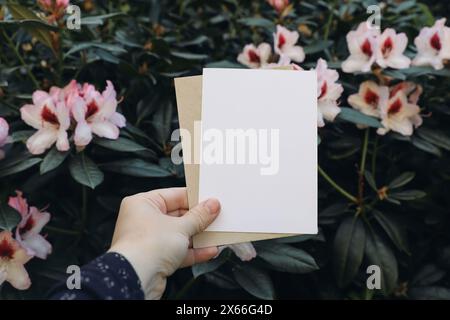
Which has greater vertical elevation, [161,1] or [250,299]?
[161,1]

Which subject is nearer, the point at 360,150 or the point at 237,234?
the point at 237,234

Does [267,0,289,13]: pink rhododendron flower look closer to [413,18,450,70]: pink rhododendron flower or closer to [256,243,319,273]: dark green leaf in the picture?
[413,18,450,70]: pink rhododendron flower

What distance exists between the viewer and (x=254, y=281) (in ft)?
4.01

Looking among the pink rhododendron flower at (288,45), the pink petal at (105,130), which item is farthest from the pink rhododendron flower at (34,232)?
the pink rhododendron flower at (288,45)

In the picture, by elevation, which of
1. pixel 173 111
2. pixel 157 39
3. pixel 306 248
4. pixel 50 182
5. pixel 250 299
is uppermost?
pixel 157 39

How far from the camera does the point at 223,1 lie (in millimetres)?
1827

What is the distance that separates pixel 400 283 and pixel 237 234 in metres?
0.69

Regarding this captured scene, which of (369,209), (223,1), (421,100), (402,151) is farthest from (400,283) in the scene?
(223,1)

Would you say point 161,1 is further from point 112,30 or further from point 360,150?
point 360,150

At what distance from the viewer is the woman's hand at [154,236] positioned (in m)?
0.88

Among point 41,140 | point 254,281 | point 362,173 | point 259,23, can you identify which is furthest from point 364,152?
point 41,140

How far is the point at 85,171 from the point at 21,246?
8.1 inches

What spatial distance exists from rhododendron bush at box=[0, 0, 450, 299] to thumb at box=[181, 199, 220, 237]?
248mm

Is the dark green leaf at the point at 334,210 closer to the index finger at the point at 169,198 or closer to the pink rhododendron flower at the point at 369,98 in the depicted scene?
the pink rhododendron flower at the point at 369,98
